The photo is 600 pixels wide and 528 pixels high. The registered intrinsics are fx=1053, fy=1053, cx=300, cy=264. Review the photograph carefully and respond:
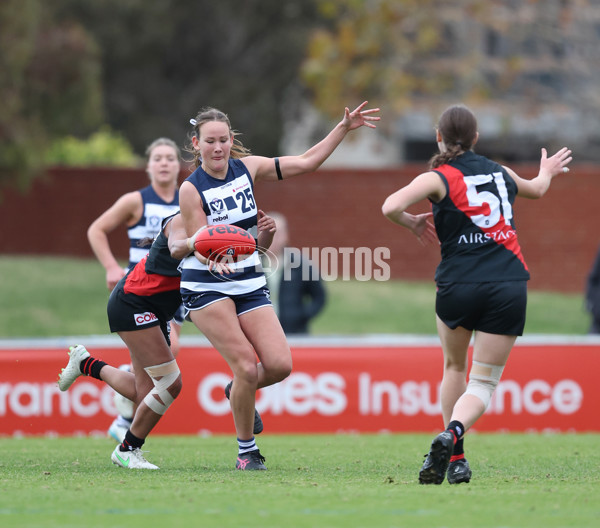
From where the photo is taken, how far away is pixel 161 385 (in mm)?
6648

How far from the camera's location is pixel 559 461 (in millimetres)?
7125

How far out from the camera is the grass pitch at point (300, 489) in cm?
470

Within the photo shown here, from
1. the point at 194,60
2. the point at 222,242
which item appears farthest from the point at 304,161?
the point at 194,60

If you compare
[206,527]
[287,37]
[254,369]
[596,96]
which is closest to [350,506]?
[206,527]

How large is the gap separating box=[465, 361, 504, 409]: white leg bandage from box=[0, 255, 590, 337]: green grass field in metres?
11.3

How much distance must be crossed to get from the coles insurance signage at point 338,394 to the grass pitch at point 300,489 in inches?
68.1

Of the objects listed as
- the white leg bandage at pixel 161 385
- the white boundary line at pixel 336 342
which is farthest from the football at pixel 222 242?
the white boundary line at pixel 336 342

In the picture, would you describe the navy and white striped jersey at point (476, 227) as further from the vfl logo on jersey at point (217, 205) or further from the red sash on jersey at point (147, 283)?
the red sash on jersey at point (147, 283)

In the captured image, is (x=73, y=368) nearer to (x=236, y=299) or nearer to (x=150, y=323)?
(x=150, y=323)

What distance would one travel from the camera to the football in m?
6.00

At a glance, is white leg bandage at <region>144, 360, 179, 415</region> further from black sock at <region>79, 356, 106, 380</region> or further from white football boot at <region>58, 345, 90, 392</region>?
white football boot at <region>58, 345, 90, 392</region>

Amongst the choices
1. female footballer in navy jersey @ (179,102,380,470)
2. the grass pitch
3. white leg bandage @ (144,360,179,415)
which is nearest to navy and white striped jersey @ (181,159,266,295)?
female footballer in navy jersey @ (179,102,380,470)

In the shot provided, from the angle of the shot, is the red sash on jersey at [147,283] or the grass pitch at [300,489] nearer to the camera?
the grass pitch at [300,489]

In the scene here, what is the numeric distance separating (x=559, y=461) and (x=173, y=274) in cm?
289
